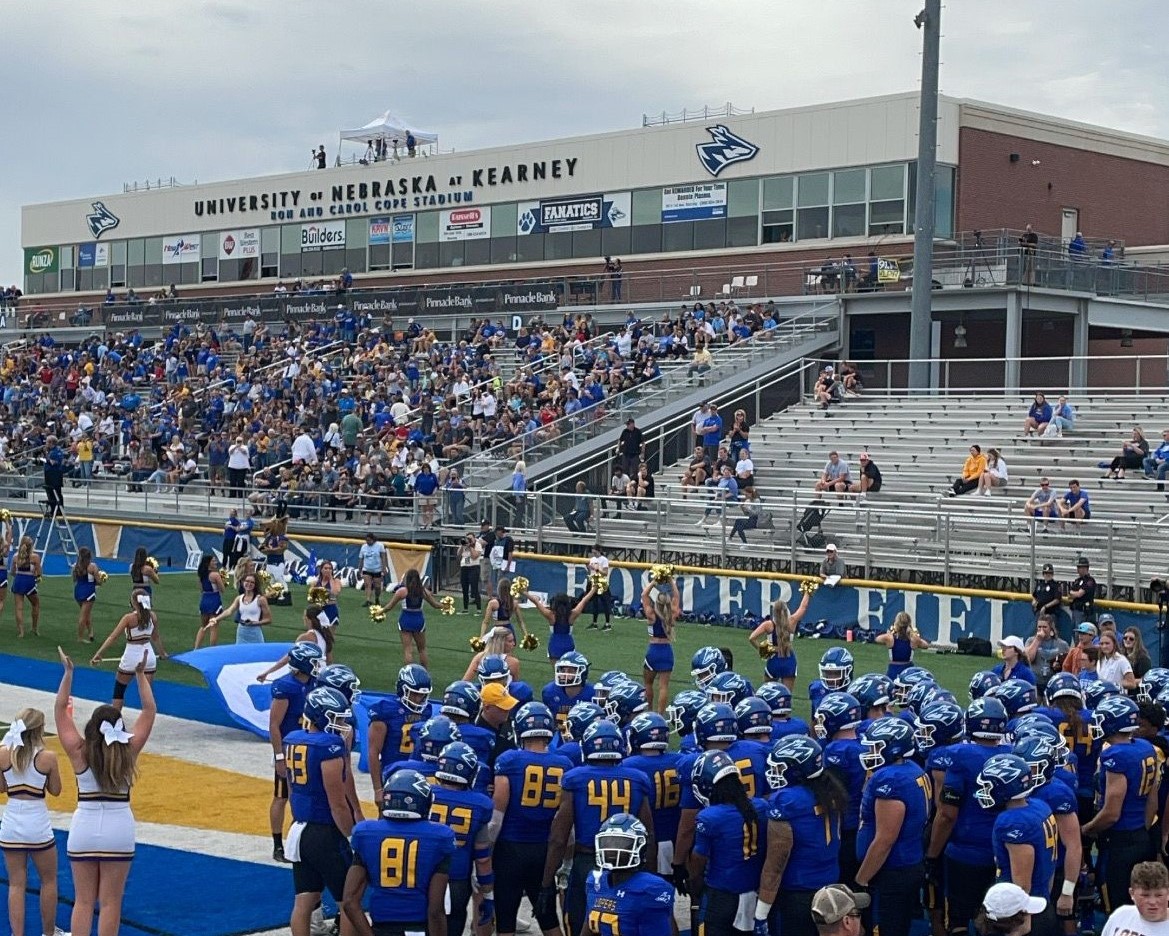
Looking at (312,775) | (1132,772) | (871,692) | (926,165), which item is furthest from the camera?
(926,165)

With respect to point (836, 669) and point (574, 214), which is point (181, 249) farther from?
point (836, 669)

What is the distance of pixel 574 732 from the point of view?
918 cm

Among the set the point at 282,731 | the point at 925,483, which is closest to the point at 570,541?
the point at 925,483

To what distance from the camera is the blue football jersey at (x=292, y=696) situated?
10938mm

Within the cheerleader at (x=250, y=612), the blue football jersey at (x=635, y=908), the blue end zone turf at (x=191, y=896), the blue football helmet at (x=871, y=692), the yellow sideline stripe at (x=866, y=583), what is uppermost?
the blue football helmet at (x=871, y=692)

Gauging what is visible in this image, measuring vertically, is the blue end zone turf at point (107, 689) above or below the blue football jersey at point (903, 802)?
below

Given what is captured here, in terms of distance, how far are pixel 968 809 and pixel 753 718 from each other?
131 cm

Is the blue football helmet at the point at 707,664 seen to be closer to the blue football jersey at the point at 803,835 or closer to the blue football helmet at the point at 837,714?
the blue football helmet at the point at 837,714

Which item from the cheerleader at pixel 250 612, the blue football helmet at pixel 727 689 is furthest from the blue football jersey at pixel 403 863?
the cheerleader at pixel 250 612

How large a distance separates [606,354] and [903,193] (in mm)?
7966

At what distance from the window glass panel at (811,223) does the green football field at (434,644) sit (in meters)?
15.2

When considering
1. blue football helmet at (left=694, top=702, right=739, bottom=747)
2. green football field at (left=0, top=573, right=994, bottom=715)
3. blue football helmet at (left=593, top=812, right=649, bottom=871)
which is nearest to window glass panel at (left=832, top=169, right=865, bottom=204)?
green football field at (left=0, top=573, right=994, bottom=715)

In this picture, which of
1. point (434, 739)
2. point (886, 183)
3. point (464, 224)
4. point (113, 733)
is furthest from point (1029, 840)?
point (464, 224)

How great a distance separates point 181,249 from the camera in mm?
54750
